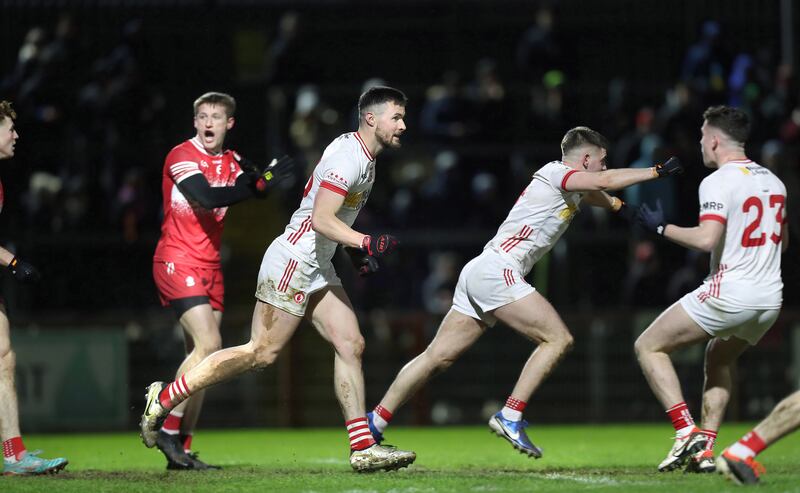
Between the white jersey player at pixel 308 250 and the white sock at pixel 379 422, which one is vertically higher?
the white jersey player at pixel 308 250

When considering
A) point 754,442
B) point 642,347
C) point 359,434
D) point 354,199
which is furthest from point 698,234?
point 359,434

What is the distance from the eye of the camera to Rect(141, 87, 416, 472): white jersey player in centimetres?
798

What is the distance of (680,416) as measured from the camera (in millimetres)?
7941

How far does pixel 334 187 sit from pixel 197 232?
152 cm

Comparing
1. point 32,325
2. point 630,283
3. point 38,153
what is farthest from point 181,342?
point 630,283

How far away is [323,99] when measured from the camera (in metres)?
16.7

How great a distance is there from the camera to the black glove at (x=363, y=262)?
301 inches

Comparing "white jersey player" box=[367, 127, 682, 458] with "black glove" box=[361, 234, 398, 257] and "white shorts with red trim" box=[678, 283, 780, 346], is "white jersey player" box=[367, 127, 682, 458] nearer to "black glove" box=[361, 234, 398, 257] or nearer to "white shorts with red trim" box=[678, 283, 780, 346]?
"white shorts with red trim" box=[678, 283, 780, 346]

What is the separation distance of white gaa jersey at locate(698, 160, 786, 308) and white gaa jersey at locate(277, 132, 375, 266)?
2.14 metres

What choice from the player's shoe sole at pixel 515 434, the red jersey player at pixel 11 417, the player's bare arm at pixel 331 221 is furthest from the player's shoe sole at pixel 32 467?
the player's shoe sole at pixel 515 434

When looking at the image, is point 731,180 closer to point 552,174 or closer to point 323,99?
point 552,174

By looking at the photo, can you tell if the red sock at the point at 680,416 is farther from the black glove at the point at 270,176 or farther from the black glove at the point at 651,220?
the black glove at the point at 270,176

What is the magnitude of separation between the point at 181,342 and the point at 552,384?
4265mm

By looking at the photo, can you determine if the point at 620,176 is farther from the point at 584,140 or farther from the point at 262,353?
the point at 262,353
